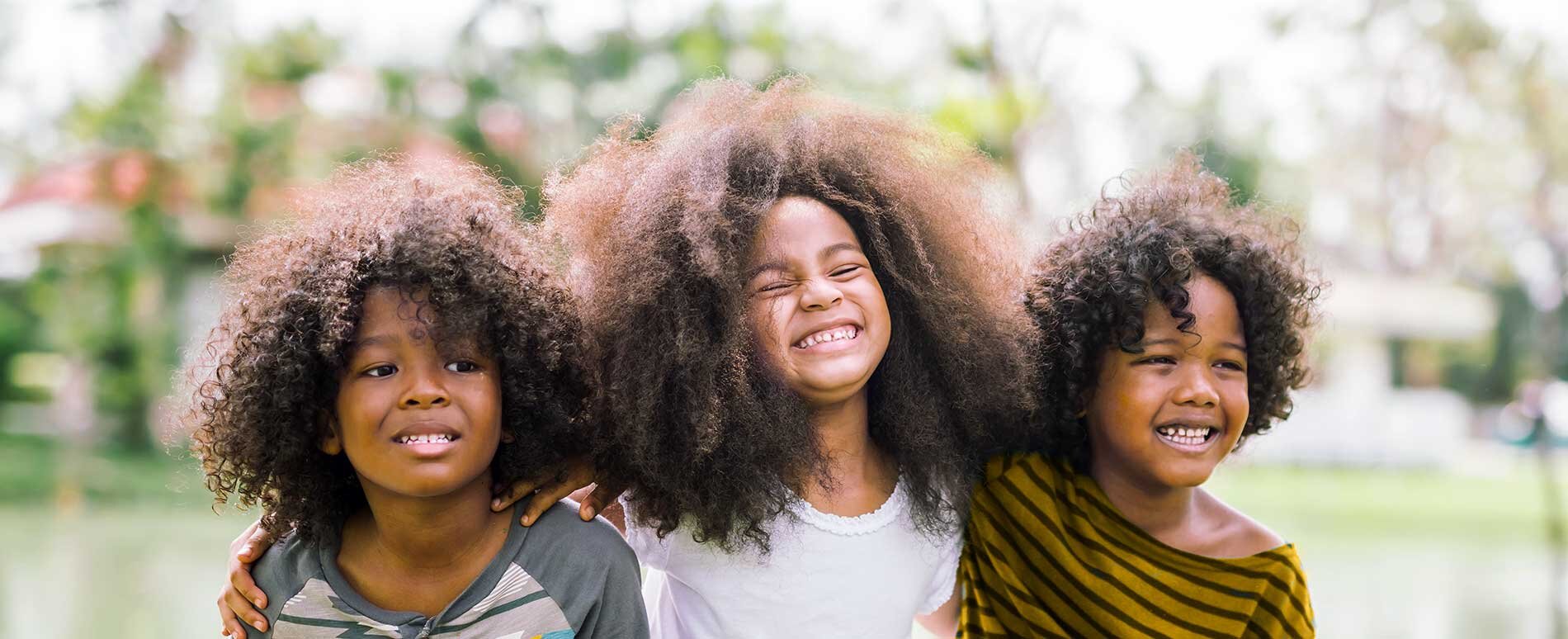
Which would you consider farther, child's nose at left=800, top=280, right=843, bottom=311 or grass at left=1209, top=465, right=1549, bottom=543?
grass at left=1209, top=465, right=1549, bottom=543

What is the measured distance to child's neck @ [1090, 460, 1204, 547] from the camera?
8.41 feet

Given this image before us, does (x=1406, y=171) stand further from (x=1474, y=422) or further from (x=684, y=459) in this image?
(x=684, y=459)

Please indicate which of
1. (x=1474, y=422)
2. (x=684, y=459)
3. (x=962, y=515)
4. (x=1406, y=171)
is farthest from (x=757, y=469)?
(x=1474, y=422)

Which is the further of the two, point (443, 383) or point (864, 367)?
point (864, 367)

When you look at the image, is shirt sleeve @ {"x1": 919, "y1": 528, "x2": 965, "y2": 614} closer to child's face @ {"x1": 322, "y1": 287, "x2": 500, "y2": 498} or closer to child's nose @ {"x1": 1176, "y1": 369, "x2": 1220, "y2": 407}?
child's nose @ {"x1": 1176, "y1": 369, "x2": 1220, "y2": 407}

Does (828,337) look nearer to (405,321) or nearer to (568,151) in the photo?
(405,321)

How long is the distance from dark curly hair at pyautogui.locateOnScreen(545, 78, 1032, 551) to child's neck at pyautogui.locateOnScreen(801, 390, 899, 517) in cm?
4

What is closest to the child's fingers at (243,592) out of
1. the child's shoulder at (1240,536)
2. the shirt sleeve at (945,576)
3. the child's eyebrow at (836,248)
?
the child's eyebrow at (836,248)

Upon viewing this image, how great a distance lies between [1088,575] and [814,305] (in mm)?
792

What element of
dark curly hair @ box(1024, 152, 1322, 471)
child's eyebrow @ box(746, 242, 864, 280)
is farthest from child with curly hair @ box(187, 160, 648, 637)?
dark curly hair @ box(1024, 152, 1322, 471)

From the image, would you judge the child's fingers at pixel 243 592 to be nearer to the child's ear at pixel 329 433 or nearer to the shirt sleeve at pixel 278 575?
the shirt sleeve at pixel 278 575

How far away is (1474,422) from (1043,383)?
87.4 feet

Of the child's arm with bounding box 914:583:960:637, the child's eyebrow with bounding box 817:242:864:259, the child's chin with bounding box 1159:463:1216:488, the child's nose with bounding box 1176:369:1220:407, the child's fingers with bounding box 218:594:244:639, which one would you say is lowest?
the child's fingers with bounding box 218:594:244:639

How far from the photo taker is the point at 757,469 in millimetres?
2334
